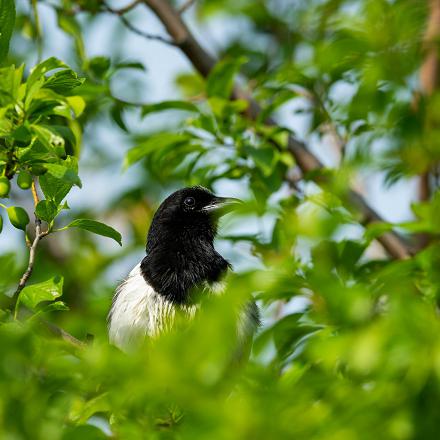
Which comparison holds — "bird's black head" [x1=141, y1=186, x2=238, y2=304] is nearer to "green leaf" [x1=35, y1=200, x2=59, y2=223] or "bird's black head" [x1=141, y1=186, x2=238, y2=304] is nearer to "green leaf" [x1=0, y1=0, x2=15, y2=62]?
"green leaf" [x1=35, y1=200, x2=59, y2=223]

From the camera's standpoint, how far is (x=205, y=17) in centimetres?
700

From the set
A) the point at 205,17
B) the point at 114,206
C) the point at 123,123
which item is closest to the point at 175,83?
the point at 205,17

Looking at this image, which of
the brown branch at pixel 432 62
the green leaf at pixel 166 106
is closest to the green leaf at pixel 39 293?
the green leaf at pixel 166 106

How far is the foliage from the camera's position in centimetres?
186

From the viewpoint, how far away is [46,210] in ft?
10.2

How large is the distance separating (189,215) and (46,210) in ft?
8.55

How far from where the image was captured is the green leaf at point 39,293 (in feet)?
10.1

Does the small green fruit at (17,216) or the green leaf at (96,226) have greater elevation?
the small green fruit at (17,216)

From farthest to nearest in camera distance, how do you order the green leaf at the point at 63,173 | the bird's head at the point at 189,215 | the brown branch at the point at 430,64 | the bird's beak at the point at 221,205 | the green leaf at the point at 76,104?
the bird's beak at the point at 221,205 → the bird's head at the point at 189,215 → the brown branch at the point at 430,64 → the green leaf at the point at 76,104 → the green leaf at the point at 63,173

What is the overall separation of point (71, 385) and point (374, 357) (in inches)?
28.7

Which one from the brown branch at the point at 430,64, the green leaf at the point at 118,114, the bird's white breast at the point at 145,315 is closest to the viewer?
the bird's white breast at the point at 145,315

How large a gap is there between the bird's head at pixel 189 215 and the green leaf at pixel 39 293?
2.31 metres

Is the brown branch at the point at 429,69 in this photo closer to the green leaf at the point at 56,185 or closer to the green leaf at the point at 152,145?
the green leaf at the point at 152,145

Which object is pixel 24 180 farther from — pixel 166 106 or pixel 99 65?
pixel 99 65
